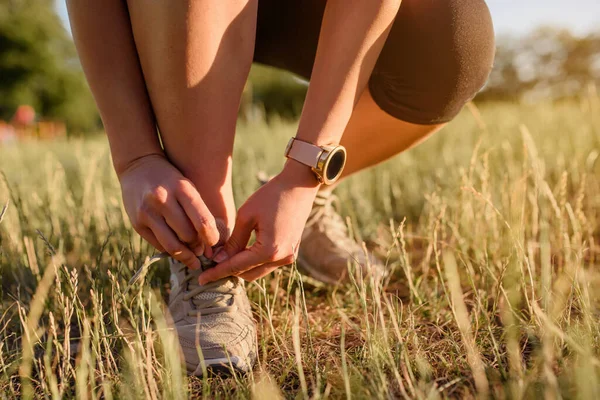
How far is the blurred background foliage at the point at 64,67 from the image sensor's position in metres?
15.8

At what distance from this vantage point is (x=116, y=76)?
3.34ft

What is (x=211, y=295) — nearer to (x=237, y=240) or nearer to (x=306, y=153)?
(x=237, y=240)

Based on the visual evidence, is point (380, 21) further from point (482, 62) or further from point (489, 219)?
point (489, 219)

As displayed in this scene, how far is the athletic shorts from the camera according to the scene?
3.70 feet

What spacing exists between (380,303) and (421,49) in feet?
1.94

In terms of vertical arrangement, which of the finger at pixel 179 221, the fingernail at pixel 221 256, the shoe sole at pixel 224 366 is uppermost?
the finger at pixel 179 221

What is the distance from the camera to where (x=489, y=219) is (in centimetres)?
136

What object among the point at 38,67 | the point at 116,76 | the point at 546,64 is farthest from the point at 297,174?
the point at 38,67

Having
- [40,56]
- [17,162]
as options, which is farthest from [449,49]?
[40,56]

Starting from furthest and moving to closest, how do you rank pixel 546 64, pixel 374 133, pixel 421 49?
pixel 546 64 < pixel 374 133 < pixel 421 49

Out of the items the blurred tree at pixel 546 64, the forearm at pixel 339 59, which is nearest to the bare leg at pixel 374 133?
the forearm at pixel 339 59

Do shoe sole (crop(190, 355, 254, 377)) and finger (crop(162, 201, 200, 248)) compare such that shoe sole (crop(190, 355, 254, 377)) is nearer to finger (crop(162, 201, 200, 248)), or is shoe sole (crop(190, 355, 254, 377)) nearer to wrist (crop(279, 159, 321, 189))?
finger (crop(162, 201, 200, 248))

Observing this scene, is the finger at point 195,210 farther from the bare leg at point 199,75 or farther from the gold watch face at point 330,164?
the gold watch face at point 330,164

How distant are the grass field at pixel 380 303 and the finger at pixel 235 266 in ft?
0.15
